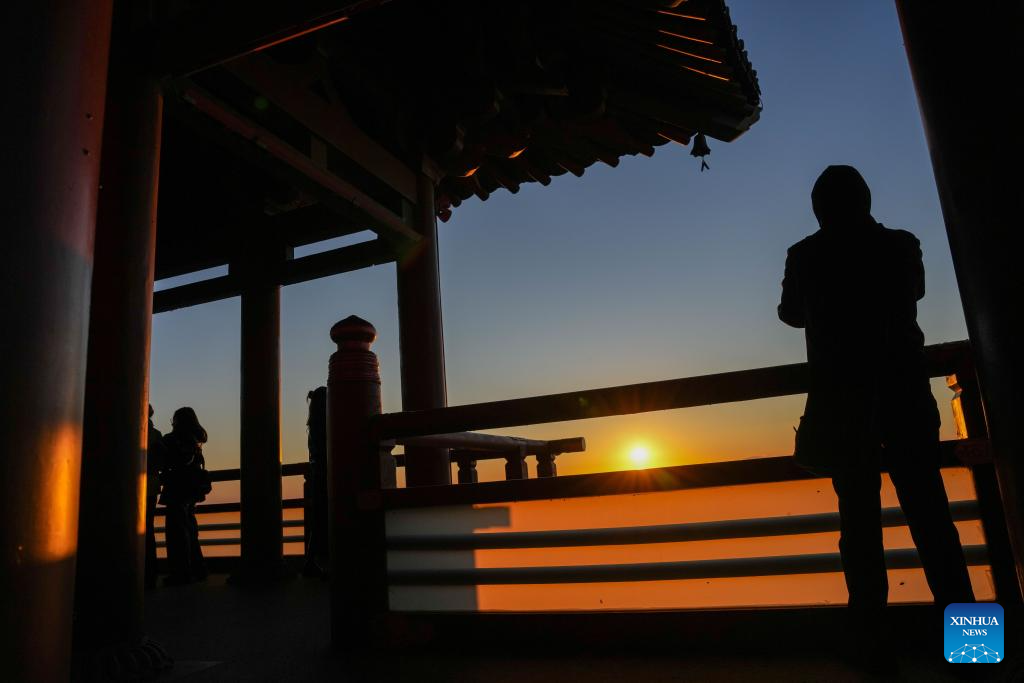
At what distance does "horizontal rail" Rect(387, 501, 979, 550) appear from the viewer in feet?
6.42

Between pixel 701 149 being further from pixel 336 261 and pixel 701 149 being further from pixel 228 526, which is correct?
pixel 228 526

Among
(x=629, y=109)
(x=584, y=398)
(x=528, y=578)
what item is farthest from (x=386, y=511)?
(x=629, y=109)

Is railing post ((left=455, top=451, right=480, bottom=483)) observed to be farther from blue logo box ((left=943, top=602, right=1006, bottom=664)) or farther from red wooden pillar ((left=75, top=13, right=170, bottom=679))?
blue logo box ((left=943, top=602, right=1006, bottom=664))

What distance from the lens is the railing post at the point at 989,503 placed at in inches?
71.3

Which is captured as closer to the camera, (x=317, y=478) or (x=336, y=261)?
(x=317, y=478)

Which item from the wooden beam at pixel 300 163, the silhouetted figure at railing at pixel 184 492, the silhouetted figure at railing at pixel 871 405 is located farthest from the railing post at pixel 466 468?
the silhouetted figure at railing at pixel 871 405

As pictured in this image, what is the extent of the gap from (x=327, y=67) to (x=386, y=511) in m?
2.95

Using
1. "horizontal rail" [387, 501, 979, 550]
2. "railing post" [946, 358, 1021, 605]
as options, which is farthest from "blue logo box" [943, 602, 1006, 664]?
"horizontal rail" [387, 501, 979, 550]

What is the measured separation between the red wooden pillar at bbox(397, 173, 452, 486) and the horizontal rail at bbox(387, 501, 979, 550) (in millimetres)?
1874

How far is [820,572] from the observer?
1959 millimetres

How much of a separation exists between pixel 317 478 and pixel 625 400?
355cm

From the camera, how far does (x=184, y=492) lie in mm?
5492

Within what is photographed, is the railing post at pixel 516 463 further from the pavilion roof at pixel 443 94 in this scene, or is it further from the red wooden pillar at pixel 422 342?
the pavilion roof at pixel 443 94

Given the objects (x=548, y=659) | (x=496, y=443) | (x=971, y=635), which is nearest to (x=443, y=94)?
(x=496, y=443)
